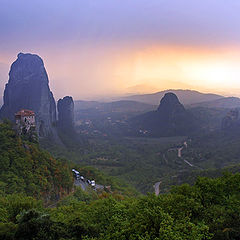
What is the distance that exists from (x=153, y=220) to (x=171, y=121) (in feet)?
305

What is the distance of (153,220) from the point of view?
8461mm

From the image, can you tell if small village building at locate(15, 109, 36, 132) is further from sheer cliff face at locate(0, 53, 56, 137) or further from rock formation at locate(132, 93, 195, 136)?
rock formation at locate(132, 93, 195, 136)

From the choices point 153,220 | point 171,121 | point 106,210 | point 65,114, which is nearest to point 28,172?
point 106,210

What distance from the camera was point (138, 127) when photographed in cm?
10706

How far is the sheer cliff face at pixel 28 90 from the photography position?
2589 inches

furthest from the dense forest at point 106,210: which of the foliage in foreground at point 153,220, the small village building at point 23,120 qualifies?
the small village building at point 23,120

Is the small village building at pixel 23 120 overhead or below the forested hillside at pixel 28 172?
overhead

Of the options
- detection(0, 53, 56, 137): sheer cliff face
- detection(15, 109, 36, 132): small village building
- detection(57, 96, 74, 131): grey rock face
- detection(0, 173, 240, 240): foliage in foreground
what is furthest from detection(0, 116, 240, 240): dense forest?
detection(57, 96, 74, 131): grey rock face

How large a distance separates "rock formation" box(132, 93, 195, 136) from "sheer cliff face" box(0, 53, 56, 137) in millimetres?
48494

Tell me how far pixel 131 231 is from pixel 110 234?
100cm

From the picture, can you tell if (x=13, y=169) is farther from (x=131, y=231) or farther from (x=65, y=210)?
(x=131, y=231)

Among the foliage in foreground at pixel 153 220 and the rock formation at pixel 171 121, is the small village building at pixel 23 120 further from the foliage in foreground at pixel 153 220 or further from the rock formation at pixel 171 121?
the rock formation at pixel 171 121

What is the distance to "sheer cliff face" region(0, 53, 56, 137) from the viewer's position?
6575 centimetres

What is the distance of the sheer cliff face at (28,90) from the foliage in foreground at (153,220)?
5705 cm
